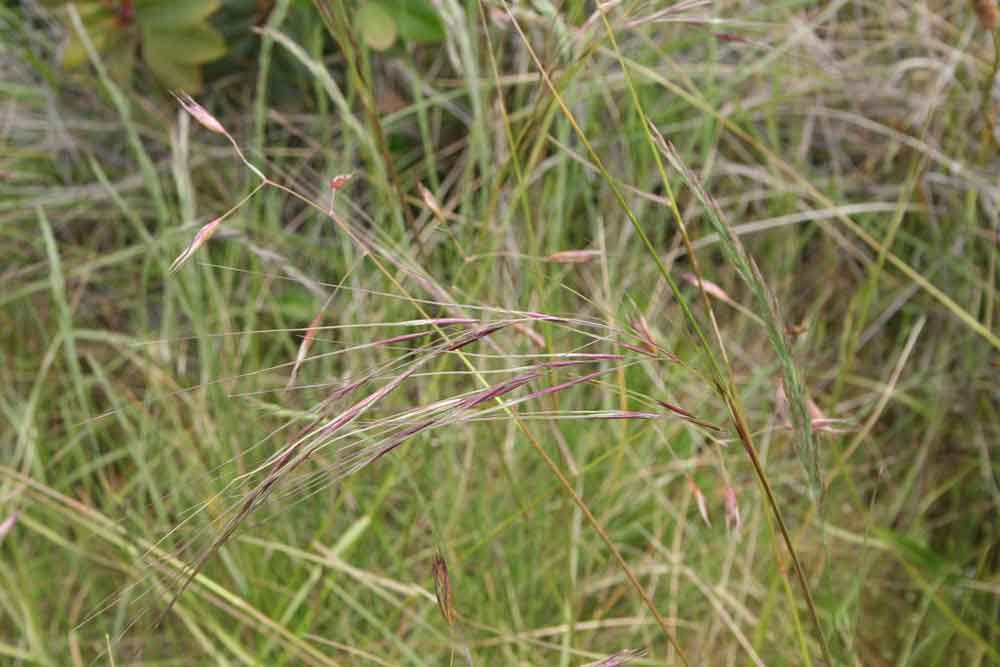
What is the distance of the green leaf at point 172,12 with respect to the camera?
1444 millimetres

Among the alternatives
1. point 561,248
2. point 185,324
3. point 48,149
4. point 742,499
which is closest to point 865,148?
point 561,248

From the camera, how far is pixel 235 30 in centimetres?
156

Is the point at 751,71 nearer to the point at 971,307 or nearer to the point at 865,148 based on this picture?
the point at 865,148

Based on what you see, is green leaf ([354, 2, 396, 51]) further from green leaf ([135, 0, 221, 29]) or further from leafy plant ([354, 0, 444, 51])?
green leaf ([135, 0, 221, 29])

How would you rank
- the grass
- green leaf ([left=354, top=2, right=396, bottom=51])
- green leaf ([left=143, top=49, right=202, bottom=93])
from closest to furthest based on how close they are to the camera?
the grass → green leaf ([left=354, top=2, right=396, bottom=51]) → green leaf ([left=143, top=49, right=202, bottom=93])

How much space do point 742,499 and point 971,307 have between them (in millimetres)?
375

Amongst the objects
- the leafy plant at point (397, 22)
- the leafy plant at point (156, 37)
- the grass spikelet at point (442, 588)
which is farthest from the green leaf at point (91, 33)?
the grass spikelet at point (442, 588)

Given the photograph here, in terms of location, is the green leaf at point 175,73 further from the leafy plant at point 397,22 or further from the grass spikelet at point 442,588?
the grass spikelet at point 442,588

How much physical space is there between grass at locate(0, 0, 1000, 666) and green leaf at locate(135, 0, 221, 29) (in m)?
0.09

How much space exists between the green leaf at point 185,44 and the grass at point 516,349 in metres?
0.09

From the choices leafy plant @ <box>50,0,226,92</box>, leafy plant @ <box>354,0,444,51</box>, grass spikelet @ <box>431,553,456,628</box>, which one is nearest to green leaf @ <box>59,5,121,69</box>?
leafy plant @ <box>50,0,226,92</box>

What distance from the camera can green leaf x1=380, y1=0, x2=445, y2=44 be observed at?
Answer: 145 centimetres

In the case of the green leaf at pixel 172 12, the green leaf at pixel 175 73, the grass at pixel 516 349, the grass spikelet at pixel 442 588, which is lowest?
the grass at pixel 516 349

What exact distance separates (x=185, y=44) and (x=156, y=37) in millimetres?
39
